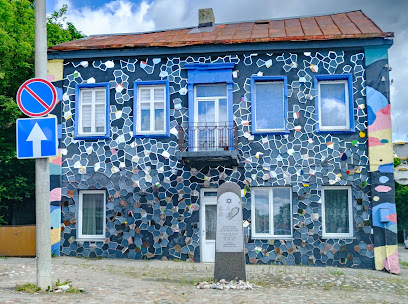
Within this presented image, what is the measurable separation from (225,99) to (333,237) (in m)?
5.53

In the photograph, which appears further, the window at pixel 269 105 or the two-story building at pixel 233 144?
the window at pixel 269 105

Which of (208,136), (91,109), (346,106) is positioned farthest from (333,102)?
(91,109)

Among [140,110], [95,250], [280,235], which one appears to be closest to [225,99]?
[140,110]

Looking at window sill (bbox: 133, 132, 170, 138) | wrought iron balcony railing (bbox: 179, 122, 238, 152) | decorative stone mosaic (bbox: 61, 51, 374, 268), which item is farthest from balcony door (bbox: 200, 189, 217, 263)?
window sill (bbox: 133, 132, 170, 138)

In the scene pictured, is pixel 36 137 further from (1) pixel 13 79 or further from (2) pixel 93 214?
(1) pixel 13 79

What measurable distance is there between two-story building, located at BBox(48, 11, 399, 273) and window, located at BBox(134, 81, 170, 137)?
3 centimetres

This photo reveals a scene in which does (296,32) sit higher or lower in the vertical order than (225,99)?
higher

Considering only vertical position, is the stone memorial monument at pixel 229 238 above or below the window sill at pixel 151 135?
below

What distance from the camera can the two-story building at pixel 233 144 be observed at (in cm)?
1599

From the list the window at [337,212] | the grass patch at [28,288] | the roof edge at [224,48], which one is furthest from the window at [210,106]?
the grass patch at [28,288]

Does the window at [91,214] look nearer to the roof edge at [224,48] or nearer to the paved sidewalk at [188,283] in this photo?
the paved sidewalk at [188,283]

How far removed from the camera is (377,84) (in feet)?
53.2

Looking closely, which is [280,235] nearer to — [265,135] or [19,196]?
[265,135]

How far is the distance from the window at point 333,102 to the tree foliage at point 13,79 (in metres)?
12.3
